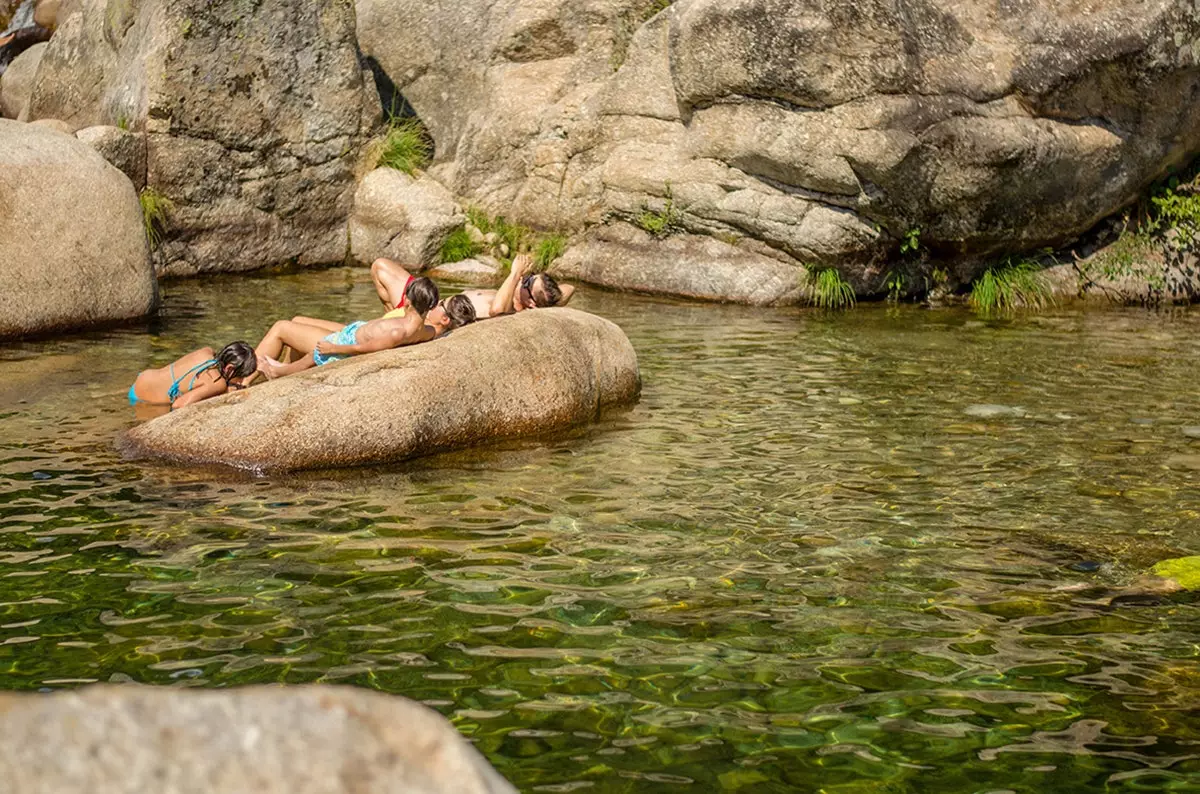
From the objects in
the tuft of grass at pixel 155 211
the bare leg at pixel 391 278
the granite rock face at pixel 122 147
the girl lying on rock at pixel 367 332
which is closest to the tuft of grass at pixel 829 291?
the bare leg at pixel 391 278

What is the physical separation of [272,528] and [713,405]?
4052mm

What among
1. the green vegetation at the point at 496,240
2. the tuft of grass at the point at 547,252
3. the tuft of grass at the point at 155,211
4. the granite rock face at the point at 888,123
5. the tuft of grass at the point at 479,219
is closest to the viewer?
the granite rock face at the point at 888,123

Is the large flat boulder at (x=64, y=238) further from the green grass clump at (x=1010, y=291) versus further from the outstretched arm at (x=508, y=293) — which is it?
the green grass clump at (x=1010, y=291)

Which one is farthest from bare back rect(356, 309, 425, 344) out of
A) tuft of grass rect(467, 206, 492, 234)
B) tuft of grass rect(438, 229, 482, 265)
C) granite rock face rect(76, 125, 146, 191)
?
tuft of grass rect(467, 206, 492, 234)

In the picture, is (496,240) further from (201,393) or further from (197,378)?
(201,393)

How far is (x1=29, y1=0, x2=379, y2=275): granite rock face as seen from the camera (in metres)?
16.1

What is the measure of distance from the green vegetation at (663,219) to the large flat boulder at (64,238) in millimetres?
5830

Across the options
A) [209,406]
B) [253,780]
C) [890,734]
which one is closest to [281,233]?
[209,406]

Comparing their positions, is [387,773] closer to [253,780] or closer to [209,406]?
[253,780]

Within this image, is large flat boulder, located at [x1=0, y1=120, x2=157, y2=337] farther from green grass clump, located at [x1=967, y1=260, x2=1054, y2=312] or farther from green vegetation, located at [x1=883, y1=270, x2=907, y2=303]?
green grass clump, located at [x1=967, y1=260, x2=1054, y2=312]

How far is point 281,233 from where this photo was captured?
17.3m

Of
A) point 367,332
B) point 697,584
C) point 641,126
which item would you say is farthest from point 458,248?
point 697,584

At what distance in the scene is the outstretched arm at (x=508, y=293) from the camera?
35.2ft

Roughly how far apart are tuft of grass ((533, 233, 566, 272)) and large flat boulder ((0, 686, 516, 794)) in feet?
48.3
